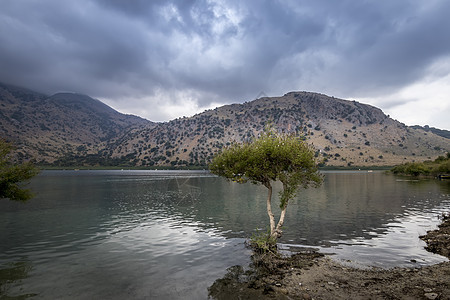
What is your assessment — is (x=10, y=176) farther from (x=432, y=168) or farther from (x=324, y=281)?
(x=432, y=168)

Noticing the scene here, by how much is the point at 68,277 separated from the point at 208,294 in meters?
9.95

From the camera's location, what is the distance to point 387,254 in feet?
69.1

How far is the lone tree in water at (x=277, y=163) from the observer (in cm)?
2139

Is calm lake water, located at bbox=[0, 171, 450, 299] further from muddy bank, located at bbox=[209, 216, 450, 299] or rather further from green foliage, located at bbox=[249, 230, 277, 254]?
muddy bank, located at bbox=[209, 216, 450, 299]

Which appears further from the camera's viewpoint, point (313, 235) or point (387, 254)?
point (313, 235)

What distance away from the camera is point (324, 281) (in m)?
14.8

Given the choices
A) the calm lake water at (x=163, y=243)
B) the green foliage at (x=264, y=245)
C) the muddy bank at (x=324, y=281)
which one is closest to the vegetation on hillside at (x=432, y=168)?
the calm lake water at (x=163, y=243)

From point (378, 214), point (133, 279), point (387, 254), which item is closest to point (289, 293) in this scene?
point (133, 279)

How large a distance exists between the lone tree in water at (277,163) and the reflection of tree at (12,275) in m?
16.2

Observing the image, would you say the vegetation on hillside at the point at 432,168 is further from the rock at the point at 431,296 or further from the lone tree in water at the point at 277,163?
the rock at the point at 431,296

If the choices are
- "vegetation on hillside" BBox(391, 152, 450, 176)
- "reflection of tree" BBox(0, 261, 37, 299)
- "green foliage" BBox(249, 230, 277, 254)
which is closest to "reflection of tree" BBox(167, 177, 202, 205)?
"green foliage" BBox(249, 230, 277, 254)

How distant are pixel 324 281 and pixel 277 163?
983cm

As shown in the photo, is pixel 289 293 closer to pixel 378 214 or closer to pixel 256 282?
pixel 256 282

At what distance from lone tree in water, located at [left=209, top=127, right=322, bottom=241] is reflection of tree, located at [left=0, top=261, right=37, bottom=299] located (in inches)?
639
